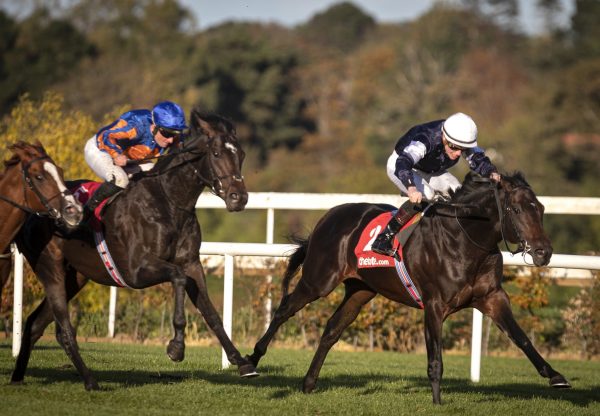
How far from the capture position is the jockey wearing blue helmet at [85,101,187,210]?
24.2ft

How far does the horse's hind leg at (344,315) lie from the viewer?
25.5 feet

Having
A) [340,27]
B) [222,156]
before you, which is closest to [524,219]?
[222,156]

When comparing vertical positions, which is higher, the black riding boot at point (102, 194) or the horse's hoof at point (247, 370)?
the black riding boot at point (102, 194)

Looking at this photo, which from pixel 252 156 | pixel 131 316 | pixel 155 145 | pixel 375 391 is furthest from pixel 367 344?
pixel 252 156

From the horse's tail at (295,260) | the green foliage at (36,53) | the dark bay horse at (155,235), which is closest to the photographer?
the dark bay horse at (155,235)

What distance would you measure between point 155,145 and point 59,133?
19.8 feet

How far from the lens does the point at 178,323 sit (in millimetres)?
6898

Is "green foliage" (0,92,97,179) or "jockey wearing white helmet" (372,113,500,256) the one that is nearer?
"jockey wearing white helmet" (372,113,500,256)

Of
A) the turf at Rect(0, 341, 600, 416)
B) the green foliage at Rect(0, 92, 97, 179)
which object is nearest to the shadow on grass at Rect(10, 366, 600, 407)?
the turf at Rect(0, 341, 600, 416)

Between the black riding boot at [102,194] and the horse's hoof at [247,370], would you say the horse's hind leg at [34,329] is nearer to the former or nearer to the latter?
the black riding boot at [102,194]

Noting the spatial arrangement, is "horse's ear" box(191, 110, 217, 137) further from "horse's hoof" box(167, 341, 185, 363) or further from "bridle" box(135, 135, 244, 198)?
"horse's hoof" box(167, 341, 185, 363)

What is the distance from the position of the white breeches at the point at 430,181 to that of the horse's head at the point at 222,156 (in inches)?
49.5

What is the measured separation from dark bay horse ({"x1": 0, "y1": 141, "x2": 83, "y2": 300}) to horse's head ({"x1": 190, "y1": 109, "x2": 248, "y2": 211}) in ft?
3.09

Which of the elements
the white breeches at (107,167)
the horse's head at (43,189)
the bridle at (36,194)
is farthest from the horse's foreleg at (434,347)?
the bridle at (36,194)
